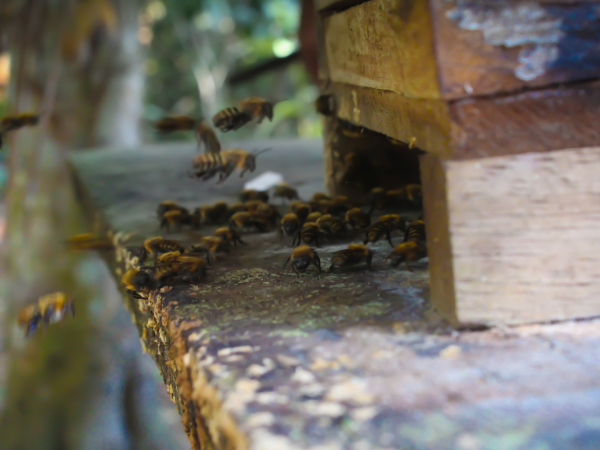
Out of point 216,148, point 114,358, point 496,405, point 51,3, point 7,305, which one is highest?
point 51,3

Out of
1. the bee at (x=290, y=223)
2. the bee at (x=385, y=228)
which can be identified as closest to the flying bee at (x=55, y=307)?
the bee at (x=290, y=223)

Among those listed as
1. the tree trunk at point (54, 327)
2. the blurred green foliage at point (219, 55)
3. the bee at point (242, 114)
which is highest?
the blurred green foliage at point (219, 55)

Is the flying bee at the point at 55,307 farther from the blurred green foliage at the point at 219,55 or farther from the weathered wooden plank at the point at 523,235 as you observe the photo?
the blurred green foliage at the point at 219,55

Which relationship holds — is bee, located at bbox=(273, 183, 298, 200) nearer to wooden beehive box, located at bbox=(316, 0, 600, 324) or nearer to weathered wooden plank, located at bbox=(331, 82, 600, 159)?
wooden beehive box, located at bbox=(316, 0, 600, 324)

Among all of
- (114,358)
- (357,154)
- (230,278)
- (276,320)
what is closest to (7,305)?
(114,358)

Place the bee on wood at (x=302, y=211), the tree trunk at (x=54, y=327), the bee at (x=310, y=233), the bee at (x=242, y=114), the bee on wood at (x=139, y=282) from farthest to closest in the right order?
the tree trunk at (x=54, y=327) → the bee at (x=242, y=114) → the bee on wood at (x=302, y=211) → the bee at (x=310, y=233) → the bee on wood at (x=139, y=282)

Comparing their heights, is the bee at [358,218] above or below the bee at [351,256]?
above

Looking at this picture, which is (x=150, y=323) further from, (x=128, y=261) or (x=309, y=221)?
(x=309, y=221)
